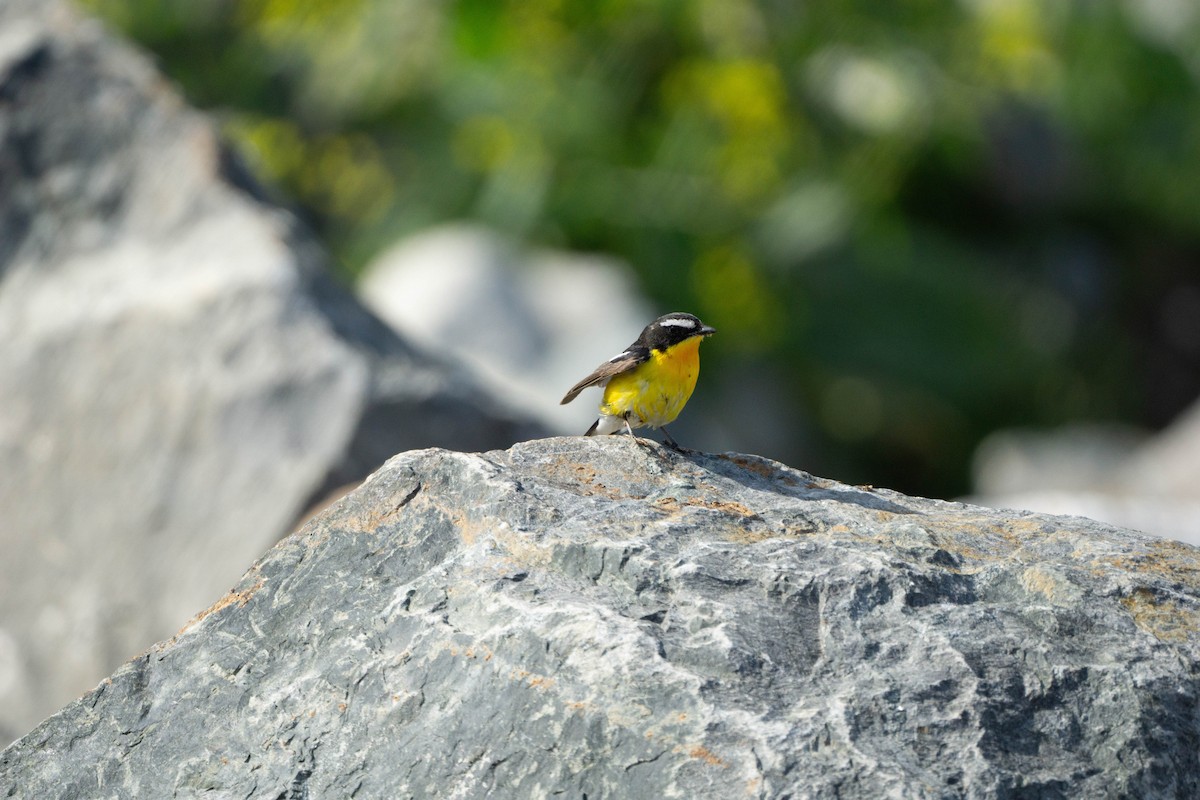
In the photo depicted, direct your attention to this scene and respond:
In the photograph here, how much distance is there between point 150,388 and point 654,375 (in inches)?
135

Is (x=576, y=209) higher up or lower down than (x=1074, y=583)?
lower down

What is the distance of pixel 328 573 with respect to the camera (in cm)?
432

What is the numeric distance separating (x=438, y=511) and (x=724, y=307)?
12067mm

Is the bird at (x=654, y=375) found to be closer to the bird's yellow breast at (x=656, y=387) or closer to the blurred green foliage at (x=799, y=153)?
the bird's yellow breast at (x=656, y=387)

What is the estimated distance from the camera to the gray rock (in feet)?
23.8

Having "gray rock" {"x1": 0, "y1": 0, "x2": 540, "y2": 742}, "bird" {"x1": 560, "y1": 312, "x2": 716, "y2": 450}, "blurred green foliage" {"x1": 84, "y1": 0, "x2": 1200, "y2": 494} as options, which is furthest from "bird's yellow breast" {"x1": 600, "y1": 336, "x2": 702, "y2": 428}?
"blurred green foliage" {"x1": 84, "y1": 0, "x2": 1200, "y2": 494}

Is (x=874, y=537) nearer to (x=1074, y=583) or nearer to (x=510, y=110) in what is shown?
(x=1074, y=583)

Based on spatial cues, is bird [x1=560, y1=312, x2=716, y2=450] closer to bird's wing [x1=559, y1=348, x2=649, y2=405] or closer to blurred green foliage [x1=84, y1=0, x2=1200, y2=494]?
bird's wing [x1=559, y1=348, x2=649, y2=405]

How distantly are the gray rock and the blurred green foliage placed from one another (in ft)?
23.4

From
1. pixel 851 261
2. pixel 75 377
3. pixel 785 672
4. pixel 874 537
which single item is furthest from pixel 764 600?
pixel 851 261

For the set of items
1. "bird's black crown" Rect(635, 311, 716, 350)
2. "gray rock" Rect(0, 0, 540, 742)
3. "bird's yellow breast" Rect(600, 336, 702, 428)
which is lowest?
"gray rock" Rect(0, 0, 540, 742)

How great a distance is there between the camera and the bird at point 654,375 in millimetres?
5766

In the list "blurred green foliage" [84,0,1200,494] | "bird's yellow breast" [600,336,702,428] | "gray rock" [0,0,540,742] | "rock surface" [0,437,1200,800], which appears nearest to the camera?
"rock surface" [0,437,1200,800]

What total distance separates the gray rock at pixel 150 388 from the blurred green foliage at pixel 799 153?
713 cm
